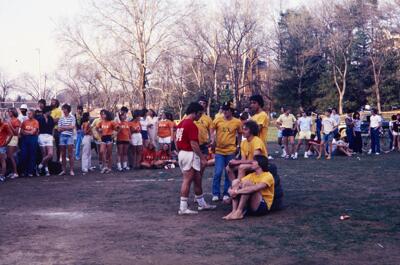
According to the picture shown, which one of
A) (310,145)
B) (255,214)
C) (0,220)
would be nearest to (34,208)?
(0,220)

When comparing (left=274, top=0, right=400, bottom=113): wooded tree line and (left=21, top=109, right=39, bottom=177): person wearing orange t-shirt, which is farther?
(left=274, top=0, right=400, bottom=113): wooded tree line

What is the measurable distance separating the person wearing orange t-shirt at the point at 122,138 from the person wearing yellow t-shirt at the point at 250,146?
741cm

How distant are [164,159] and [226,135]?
7131mm

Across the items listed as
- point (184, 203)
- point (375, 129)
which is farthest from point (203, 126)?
point (375, 129)

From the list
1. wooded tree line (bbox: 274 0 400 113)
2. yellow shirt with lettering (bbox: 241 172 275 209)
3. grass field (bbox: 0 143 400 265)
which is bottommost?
grass field (bbox: 0 143 400 265)

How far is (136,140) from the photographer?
1702 centimetres

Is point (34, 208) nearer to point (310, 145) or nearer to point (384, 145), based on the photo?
point (310, 145)

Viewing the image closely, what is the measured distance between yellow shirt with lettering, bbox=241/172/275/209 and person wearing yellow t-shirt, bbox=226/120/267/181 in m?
0.30

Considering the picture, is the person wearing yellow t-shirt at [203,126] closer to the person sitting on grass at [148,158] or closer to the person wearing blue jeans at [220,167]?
the person wearing blue jeans at [220,167]

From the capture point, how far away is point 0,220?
8.80 m

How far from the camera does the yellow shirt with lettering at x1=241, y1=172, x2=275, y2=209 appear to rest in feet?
28.5

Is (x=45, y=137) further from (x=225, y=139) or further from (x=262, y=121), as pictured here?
(x=262, y=121)

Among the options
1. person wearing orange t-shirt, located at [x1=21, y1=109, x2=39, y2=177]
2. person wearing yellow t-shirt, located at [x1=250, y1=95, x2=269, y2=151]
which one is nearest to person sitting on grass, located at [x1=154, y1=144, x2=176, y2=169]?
person wearing orange t-shirt, located at [x1=21, y1=109, x2=39, y2=177]

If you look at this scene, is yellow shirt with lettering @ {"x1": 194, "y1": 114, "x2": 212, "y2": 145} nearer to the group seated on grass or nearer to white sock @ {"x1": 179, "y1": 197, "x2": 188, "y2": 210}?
the group seated on grass
